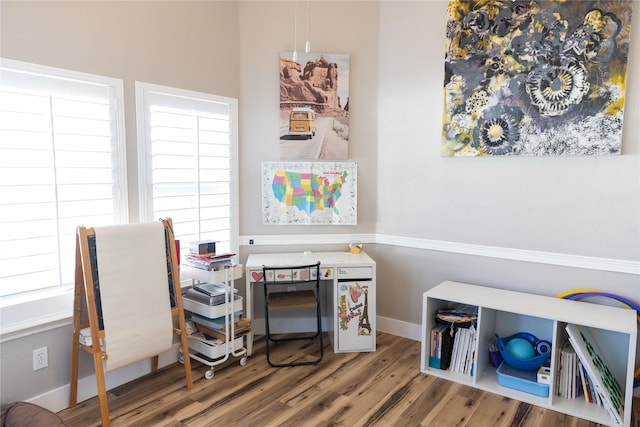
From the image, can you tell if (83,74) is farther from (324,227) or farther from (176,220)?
(324,227)

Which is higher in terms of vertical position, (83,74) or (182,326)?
(83,74)

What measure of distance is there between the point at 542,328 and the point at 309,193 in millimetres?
2065

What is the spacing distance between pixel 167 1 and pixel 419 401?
10.5 ft

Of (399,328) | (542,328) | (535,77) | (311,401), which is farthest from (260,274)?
(535,77)

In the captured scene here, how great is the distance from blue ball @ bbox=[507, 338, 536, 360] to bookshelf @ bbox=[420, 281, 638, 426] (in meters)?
0.17

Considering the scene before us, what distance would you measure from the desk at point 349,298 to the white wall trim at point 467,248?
1.03 feet

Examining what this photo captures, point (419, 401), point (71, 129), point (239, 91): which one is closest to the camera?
point (71, 129)

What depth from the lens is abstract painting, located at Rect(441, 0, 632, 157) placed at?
2611 mm

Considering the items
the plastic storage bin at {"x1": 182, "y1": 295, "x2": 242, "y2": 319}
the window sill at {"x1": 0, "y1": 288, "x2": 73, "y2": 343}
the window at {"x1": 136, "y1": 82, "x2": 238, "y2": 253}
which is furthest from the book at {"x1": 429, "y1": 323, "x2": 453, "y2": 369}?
the window sill at {"x1": 0, "y1": 288, "x2": 73, "y2": 343}

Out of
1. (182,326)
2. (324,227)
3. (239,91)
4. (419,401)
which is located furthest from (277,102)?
(419,401)

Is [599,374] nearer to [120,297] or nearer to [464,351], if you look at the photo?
[464,351]

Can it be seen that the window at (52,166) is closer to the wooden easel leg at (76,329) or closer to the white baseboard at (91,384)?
the wooden easel leg at (76,329)

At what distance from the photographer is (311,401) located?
2.62 metres

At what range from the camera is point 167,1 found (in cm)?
291
